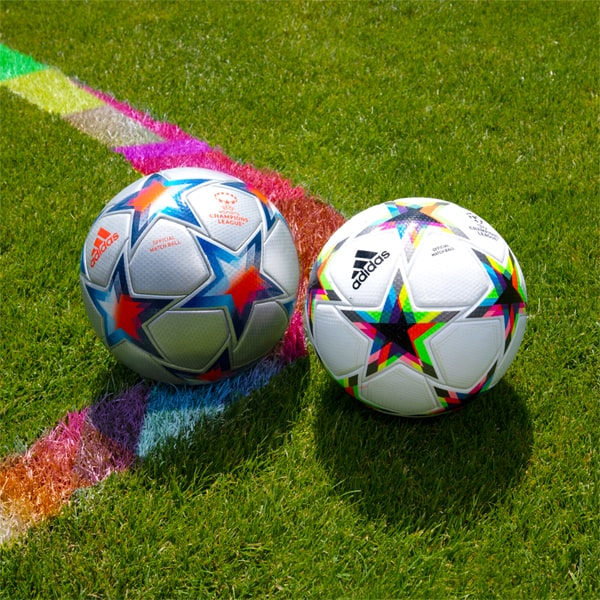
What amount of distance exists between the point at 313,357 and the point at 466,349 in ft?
3.44

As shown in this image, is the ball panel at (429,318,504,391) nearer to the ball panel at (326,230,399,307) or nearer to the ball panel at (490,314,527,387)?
the ball panel at (490,314,527,387)

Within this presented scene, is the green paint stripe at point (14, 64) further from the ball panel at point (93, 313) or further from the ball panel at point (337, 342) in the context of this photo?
the ball panel at point (337, 342)

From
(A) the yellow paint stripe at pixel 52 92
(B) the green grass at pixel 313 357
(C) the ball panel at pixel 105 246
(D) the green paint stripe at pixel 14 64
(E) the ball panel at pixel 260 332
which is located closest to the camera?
(B) the green grass at pixel 313 357

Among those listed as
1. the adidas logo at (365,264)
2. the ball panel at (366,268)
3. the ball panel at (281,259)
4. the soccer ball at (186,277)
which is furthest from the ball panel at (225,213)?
the adidas logo at (365,264)

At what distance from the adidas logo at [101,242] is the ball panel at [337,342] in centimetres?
104

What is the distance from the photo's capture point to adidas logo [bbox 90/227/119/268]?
3.40 meters

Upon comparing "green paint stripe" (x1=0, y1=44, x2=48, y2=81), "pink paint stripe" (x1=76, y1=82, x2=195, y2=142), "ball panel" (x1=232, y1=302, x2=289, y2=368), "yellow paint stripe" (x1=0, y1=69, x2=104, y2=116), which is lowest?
"green paint stripe" (x1=0, y1=44, x2=48, y2=81)

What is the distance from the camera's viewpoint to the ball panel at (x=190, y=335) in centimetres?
334

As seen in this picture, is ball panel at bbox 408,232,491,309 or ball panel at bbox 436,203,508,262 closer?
ball panel at bbox 408,232,491,309

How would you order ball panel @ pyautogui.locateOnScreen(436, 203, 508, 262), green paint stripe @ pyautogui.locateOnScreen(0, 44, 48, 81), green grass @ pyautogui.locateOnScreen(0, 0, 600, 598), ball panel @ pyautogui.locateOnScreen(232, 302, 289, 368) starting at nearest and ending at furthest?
green grass @ pyautogui.locateOnScreen(0, 0, 600, 598) < ball panel @ pyautogui.locateOnScreen(436, 203, 508, 262) < ball panel @ pyautogui.locateOnScreen(232, 302, 289, 368) < green paint stripe @ pyautogui.locateOnScreen(0, 44, 48, 81)

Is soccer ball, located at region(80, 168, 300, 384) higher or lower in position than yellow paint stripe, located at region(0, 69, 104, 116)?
higher

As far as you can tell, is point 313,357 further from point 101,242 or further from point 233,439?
point 101,242

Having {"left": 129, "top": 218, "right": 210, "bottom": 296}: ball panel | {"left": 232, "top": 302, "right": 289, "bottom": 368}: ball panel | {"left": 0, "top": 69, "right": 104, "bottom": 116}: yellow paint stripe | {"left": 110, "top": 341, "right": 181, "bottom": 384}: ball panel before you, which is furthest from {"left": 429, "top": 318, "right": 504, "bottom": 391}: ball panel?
{"left": 0, "top": 69, "right": 104, "bottom": 116}: yellow paint stripe

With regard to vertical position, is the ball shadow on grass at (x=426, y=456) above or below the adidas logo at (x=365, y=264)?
below
